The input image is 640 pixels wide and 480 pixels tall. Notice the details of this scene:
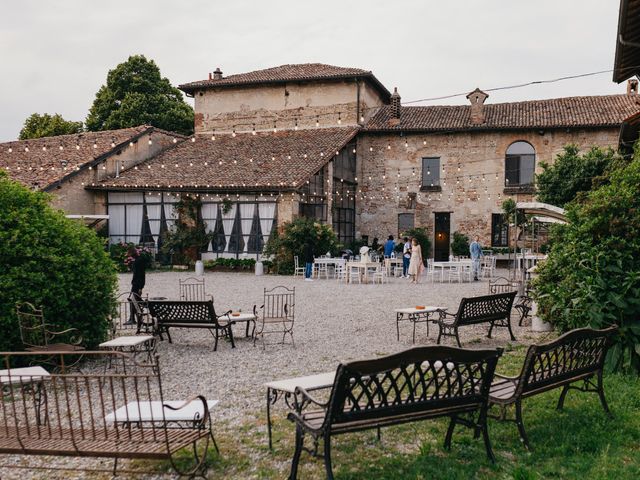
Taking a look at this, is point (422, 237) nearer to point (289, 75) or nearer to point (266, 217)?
point (266, 217)

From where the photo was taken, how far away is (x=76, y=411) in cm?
545

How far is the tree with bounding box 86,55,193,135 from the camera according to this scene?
112ft

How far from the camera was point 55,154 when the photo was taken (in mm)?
24484

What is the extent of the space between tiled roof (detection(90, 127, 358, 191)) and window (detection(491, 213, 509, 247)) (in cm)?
794

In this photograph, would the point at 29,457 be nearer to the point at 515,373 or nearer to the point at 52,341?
the point at 52,341

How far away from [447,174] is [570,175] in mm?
8239

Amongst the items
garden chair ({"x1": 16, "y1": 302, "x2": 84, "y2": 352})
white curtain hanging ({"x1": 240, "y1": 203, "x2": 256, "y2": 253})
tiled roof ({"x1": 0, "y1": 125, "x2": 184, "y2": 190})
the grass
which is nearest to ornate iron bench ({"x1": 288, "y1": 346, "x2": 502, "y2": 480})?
the grass

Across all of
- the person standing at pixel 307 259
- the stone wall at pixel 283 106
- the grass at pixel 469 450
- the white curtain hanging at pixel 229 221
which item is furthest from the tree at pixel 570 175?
the grass at pixel 469 450

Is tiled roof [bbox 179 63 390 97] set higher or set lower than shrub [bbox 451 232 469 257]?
higher

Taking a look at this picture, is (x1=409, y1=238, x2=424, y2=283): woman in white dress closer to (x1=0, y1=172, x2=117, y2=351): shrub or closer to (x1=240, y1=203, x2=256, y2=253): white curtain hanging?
(x1=240, y1=203, x2=256, y2=253): white curtain hanging

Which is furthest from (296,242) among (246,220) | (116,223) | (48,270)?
(48,270)

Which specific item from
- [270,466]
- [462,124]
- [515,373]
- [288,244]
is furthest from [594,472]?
[462,124]

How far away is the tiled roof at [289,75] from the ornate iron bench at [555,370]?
22268 mm

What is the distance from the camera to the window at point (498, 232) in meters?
25.3
